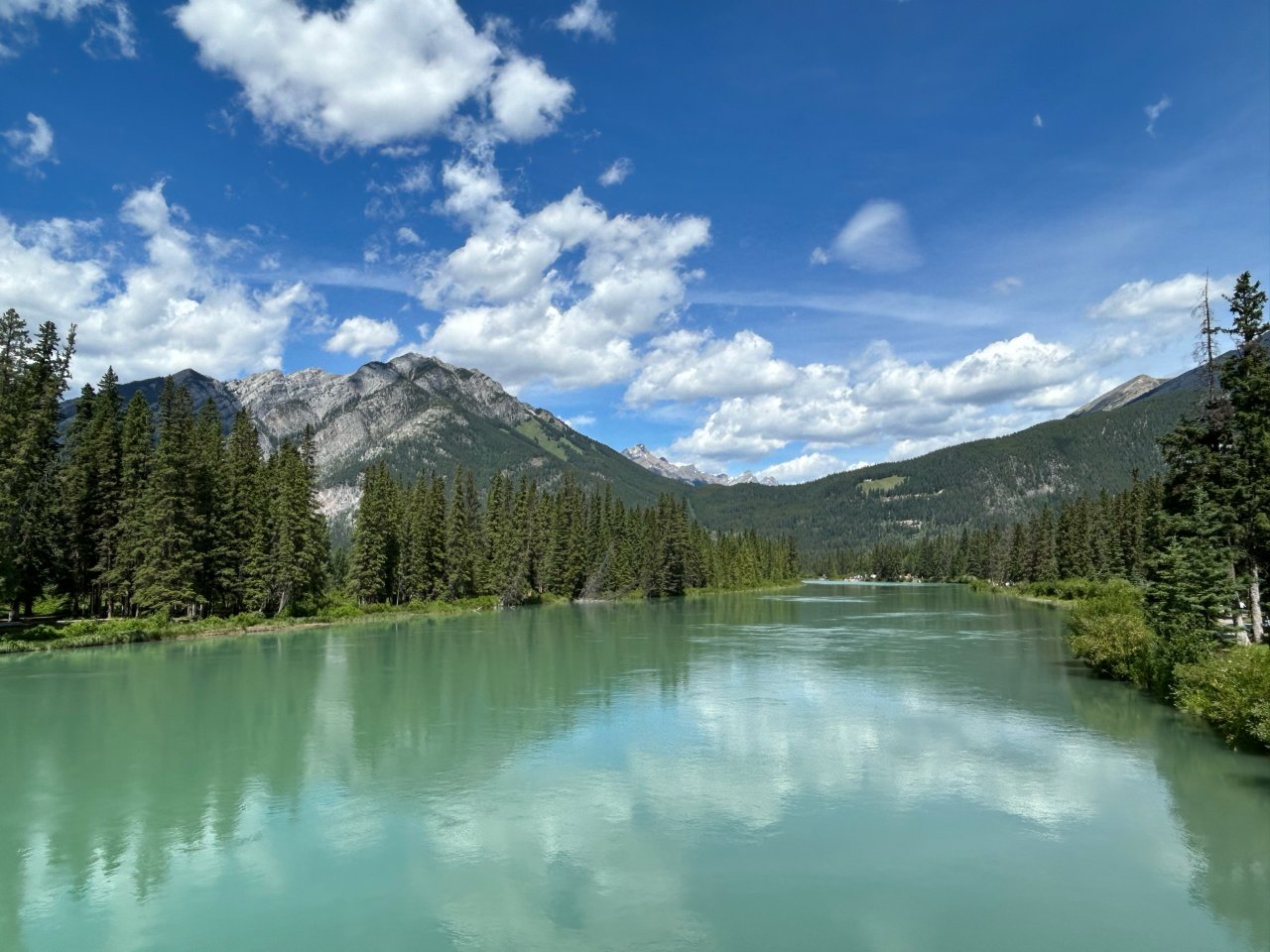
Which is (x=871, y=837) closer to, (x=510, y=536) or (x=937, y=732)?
(x=937, y=732)

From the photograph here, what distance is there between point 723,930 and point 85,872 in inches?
474

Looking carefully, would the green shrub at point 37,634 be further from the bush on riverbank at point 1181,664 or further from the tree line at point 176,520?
the bush on riverbank at point 1181,664

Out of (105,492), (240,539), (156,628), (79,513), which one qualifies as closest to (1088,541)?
(240,539)

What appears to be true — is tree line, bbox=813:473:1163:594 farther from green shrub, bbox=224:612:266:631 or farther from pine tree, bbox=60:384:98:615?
pine tree, bbox=60:384:98:615

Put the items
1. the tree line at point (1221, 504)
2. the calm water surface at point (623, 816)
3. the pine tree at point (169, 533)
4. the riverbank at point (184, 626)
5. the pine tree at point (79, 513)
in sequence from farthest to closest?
the pine tree at point (79, 513) → the pine tree at point (169, 533) → the riverbank at point (184, 626) → the tree line at point (1221, 504) → the calm water surface at point (623, 816)

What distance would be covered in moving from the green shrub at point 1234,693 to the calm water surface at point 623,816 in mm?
962

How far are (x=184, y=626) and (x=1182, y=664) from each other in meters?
62.0

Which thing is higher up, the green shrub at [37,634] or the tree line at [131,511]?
the tree line at [131,511]

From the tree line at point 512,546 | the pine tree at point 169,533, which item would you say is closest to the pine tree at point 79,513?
the pine tree at point 169,533

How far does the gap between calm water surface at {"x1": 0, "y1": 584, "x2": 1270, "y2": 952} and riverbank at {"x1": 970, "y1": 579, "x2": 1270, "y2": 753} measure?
1069 mm

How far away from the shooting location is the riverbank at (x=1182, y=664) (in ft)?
73.1

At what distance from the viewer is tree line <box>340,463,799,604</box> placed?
90875 millimetres

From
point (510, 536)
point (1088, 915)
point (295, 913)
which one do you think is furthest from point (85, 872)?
point (510, 536)

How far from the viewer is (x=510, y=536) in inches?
4124
